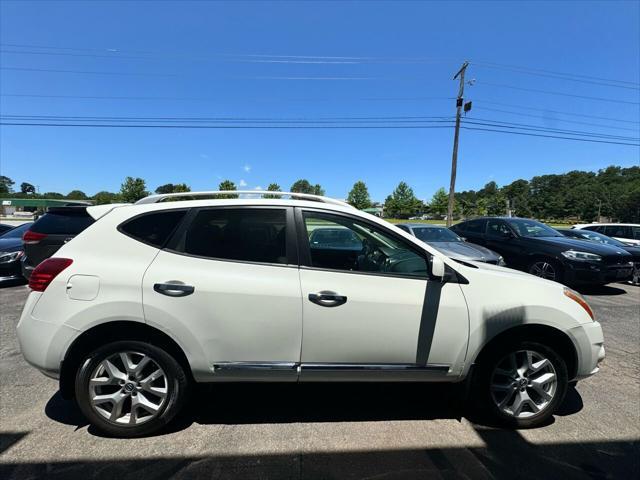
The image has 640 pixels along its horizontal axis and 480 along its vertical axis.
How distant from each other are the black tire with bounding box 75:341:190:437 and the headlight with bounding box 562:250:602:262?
842 cm

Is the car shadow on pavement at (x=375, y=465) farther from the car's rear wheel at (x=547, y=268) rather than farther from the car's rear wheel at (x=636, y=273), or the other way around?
the car's rear wheel at (x=636, y=273)

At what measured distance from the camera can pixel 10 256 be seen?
298 inches

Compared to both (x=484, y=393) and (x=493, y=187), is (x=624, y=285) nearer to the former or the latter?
(x=484, y=393)

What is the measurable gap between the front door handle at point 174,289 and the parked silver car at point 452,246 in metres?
5.43

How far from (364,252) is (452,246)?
581cm

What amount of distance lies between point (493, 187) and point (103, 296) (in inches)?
6679

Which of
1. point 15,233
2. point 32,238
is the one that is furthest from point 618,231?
point 15,233

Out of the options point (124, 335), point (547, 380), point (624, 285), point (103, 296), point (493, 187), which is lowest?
point (624, 285)

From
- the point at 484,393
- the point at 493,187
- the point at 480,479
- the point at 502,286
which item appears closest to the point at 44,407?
the point at 480,479

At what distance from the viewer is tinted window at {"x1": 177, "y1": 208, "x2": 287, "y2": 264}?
8.71 feet

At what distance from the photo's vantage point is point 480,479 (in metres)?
2.24

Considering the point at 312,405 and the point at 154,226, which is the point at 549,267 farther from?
the point at 154,226

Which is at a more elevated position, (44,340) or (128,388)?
(44,340)

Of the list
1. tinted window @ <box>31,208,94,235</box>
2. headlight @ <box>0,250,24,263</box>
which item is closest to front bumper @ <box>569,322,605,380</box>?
tinted window @ <box>31,208,94,235</box>
